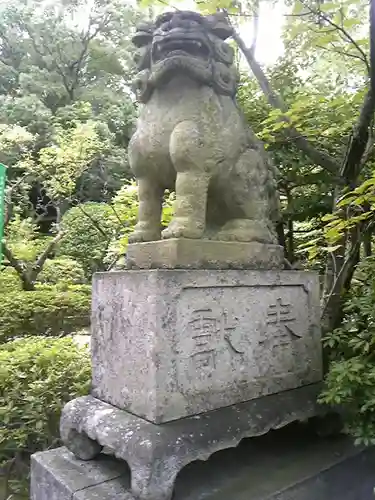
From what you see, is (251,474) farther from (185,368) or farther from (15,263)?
(15,263)

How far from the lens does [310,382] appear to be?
2.29 m

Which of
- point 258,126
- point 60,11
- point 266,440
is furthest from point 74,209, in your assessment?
point 266,440

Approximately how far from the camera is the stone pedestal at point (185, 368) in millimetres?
1659

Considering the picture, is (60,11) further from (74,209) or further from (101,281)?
(101,281)

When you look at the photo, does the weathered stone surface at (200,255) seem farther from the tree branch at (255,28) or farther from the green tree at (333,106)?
the tree branch at (255,28)

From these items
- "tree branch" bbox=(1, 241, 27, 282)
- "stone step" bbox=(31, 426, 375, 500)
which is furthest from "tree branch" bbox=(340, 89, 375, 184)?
"tree branch" bbox=(1, 241, 27, 282)

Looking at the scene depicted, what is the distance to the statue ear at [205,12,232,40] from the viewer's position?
2064mm

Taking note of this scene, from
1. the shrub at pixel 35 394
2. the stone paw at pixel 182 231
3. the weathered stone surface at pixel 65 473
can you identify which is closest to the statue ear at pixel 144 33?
the stone paw at pixel 182 231

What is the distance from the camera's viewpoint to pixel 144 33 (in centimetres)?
211

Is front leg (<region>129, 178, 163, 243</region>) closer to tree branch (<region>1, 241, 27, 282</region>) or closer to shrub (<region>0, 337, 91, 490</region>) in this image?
shrub (<region>0, 337, 91, 490</region>)

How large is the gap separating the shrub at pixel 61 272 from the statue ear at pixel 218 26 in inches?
335

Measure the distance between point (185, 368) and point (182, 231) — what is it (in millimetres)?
584

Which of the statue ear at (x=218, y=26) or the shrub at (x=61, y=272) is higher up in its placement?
the statue ear at (x=218, y=26)

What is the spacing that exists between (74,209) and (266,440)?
10284 millimetres
